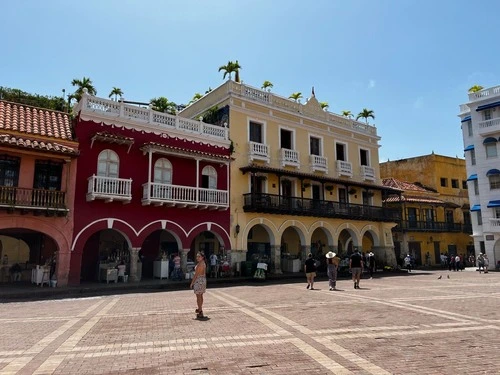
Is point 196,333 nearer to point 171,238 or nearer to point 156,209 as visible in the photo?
point 156,209

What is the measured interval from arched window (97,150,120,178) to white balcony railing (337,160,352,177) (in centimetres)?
1626

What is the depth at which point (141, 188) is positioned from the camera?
20.2 meters

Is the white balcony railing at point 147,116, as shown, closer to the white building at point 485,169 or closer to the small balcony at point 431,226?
the small balcony at point 431,226

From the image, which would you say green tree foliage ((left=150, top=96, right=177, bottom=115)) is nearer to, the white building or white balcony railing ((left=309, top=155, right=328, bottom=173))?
white balcony railing ((left=309, top=155, right=328, bottom=173))

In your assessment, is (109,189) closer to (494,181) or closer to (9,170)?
(9,170)

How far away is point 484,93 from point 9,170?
3691 cm

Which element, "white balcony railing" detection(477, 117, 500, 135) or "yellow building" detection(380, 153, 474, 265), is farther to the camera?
"yellow building" detection(380, 153, 474, 265)

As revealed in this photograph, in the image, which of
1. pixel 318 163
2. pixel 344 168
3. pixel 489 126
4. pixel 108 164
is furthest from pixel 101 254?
pixel 489 126

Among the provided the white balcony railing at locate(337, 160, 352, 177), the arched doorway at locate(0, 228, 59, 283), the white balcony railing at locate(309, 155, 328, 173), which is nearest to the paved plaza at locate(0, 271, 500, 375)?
the arched doorway at locate(0, 228, 59, 283)

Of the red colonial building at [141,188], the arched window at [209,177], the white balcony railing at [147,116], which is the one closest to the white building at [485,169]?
the red colonial building at [141,188]

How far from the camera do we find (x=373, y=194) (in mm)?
31656

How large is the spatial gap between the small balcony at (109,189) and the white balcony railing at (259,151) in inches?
332

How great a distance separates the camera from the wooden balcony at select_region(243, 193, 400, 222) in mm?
23906

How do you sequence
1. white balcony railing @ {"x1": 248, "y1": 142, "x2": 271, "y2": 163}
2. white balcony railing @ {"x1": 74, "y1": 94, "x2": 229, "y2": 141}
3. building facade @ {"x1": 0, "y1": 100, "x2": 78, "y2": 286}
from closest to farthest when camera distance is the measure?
building facade @ {"x1": 0, "y1": 100, "x2": 78, "y2": 286}
white balcony railing @ {"x1": 74, "y1": 94, "x2": 229, "y2": 141}
white balcony railing @ {"x1": 248, "y1": 142, "x2": 271, "y2": 163}
